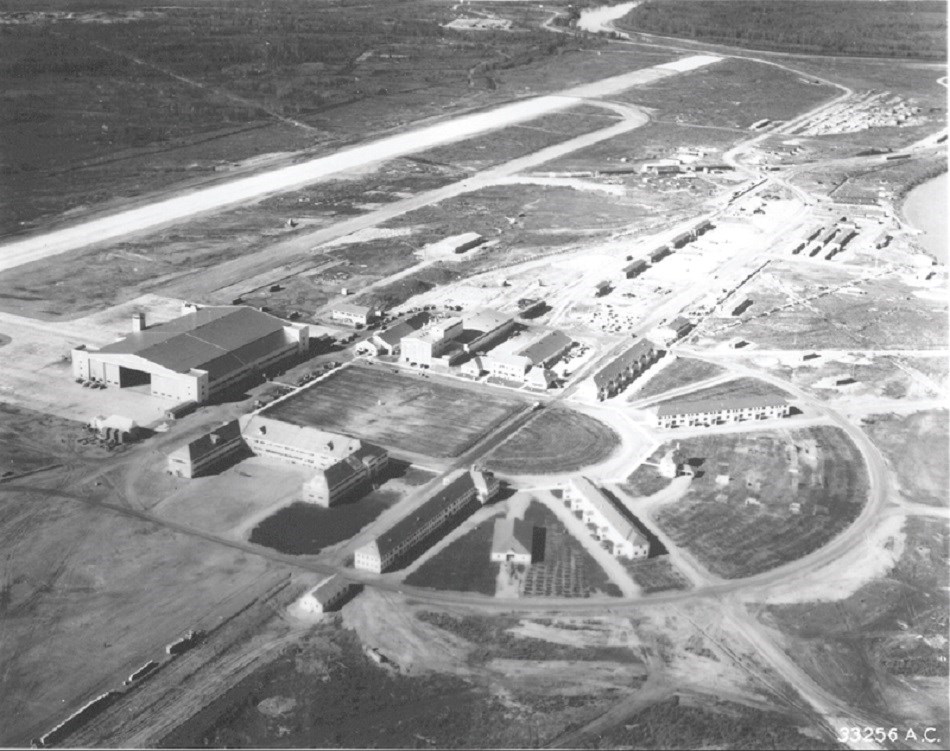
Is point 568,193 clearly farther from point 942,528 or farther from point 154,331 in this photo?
point 942,528

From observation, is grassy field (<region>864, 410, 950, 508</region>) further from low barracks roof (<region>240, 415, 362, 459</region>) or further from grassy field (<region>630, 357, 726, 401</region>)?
low barracks roof (<region>240, 415, 362, 459</region>)

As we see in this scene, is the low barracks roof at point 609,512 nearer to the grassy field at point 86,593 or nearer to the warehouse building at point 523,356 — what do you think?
the warehouse building at point 523,356

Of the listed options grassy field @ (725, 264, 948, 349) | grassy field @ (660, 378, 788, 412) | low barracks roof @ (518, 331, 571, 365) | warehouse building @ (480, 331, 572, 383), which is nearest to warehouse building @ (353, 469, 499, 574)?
warehouse building @ (480, 331, 572, 383)

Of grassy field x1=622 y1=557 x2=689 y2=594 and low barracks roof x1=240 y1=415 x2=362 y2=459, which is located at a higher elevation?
low barracks roof x1=240 y1=415 x2=362 y2=459

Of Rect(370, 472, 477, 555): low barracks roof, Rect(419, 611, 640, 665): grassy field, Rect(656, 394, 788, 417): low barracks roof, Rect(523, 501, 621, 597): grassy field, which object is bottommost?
Rect(523, 501, 621, 597): grassy field

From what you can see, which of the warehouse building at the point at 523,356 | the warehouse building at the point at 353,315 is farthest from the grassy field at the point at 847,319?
the warehouse building at the point at 353,315

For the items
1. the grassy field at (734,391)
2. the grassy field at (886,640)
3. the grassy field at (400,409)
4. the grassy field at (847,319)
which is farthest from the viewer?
the grassy field at (847,319)

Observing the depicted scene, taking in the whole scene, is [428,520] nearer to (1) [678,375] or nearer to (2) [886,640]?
(2) [886,640]
